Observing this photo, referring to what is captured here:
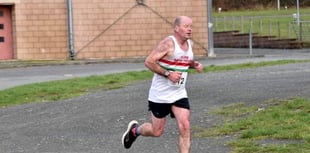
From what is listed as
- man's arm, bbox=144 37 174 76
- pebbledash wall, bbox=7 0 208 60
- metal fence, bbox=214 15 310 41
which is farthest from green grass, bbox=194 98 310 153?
metal fence, bbox=214 15 310 41

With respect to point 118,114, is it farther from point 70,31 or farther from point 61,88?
point 70,31

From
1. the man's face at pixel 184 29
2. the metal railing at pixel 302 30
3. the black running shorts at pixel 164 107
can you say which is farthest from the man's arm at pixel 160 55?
the metal railing at pixel 302 30

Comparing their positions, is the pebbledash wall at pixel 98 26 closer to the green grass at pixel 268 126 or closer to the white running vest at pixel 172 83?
the green grass at pixel 268 126

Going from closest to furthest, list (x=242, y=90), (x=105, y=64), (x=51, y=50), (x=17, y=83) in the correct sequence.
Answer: (x=242, y=90), (x=17, y=83), (x=105, y=64), (x=51, y=50)

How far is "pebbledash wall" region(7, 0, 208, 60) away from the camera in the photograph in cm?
3494

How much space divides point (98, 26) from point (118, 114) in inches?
822

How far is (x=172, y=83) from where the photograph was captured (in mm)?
9594

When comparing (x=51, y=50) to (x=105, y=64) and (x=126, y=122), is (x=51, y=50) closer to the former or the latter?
(x=105, y=64)

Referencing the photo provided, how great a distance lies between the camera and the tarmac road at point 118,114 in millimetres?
11477

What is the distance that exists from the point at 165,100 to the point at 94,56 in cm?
2618

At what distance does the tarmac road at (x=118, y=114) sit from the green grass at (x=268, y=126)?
316 mm

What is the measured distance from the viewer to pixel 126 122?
13.9 meters

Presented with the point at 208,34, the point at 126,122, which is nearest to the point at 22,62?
the point at 208,34

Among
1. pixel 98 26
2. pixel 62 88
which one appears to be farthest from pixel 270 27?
pixel 62 88
